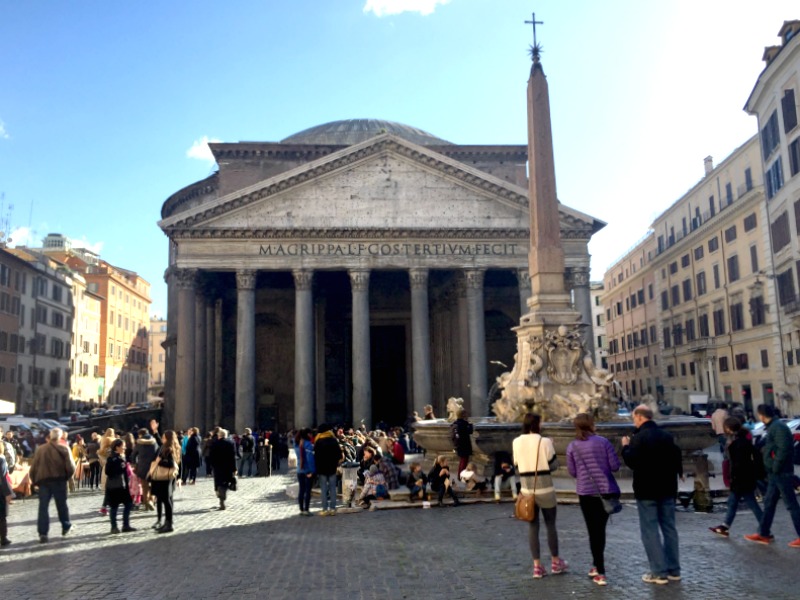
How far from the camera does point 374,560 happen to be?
6.62 m

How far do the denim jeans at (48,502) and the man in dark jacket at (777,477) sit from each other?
7565 millimetres

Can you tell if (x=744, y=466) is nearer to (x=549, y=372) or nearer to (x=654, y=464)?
(x=654, y=464)

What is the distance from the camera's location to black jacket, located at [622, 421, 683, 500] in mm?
5324

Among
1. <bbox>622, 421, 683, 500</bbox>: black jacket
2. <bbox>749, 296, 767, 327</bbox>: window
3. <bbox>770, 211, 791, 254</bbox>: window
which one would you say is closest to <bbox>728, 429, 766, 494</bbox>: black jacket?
<bbox>622, 421, 683, 500</bbox>: black jacket

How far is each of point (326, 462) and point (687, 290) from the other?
3431 cm

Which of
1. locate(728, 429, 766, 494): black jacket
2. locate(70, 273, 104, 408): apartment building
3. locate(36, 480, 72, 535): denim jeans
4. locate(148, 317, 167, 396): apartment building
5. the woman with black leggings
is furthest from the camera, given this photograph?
locate(148, 317, 167, 396): apartment building

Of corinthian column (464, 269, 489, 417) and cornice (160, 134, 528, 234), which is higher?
cornice (160, 134, 528, 234)

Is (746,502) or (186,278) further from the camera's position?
(186,278)

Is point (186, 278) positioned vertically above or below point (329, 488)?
above

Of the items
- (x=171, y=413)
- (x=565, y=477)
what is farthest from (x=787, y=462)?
(x=171, y=413)

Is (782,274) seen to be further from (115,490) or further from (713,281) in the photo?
(115,490)

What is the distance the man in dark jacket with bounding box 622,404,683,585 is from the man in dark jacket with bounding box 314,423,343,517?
17.4ft

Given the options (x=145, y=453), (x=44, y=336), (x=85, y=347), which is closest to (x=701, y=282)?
(x=145, y=453)

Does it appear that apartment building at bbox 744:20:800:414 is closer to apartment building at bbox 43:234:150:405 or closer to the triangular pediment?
the triangular pediment
